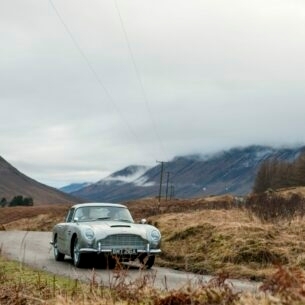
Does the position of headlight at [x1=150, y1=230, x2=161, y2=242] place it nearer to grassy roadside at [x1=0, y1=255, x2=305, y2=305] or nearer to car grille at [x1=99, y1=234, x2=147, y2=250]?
car grille at [x1=99, y1=234, x2=147, y2=250]

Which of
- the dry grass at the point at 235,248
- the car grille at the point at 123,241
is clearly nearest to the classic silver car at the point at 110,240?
the car grille at the point at 123,241

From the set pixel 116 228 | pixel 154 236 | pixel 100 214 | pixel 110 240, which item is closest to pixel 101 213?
pixel 100 214

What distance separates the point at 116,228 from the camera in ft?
47.7

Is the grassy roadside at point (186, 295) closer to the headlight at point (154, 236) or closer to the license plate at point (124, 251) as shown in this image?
the license plate at point (124, 251)

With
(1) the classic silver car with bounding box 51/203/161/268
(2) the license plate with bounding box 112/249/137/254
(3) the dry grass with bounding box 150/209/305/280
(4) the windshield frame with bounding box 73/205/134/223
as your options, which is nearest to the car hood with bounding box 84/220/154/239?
(1) the classic silver car with bounding box 51/203/161/268

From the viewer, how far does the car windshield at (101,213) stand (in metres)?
15.9

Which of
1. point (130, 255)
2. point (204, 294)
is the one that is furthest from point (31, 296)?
point (130, 255)

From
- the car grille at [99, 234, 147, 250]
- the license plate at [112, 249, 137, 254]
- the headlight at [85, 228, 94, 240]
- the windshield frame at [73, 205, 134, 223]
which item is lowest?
the license plate at [112, 249, 137, 254]

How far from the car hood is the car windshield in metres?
0.73

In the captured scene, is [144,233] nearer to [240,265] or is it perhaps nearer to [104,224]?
[104,224]

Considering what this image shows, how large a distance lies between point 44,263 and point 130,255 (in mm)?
2674

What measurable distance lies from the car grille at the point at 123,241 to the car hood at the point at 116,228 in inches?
3.3

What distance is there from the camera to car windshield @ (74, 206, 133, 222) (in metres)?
15.9

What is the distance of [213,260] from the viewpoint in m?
14.7
